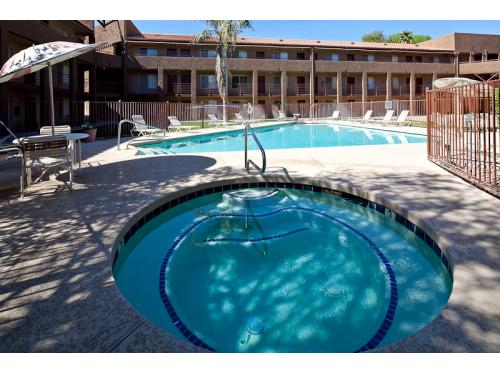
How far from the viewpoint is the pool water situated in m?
2.87

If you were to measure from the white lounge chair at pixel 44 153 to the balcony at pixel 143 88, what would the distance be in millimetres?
27924

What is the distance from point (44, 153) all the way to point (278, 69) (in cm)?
3069

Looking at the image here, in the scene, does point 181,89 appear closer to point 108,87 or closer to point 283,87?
point 108,87

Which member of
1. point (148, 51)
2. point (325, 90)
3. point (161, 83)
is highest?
point (148, 51)

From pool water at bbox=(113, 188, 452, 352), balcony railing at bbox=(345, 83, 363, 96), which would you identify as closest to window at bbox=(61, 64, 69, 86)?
pool water at bbox=(113, 188, 452, 352)

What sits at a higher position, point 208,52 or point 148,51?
point 208,52

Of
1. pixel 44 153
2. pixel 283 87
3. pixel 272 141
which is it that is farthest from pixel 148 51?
pixel 44 153

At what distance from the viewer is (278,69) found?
34125 millimetres

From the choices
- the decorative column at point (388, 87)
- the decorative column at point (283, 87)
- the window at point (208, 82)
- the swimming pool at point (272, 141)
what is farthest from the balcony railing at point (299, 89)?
the swimming pool at point (272, 141)

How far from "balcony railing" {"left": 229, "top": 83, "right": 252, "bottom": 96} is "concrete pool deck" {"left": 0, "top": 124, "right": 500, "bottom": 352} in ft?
90.4

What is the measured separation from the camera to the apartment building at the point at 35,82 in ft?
53.3

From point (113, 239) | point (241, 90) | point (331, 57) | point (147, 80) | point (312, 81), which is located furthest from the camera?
point (331, 57)
